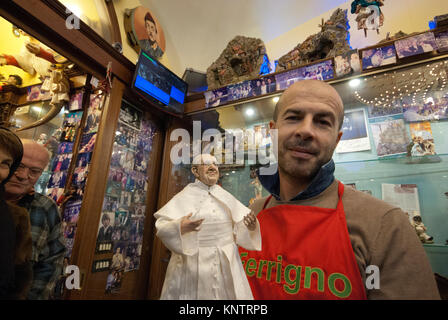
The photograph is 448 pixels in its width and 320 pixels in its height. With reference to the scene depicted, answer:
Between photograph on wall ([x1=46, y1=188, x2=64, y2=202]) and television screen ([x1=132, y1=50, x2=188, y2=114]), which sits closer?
photograph on wall ([x1=46, y1=188, x2=64, y2=202])

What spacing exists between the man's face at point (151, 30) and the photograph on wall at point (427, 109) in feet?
8.05

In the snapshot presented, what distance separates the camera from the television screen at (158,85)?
6.21ft

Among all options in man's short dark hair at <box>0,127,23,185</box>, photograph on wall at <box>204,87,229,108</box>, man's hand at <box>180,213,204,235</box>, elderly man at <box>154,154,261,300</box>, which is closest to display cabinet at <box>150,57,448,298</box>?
photograph on wall at <box>204,87,229,108</box>

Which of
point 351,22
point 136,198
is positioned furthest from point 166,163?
point 351,22

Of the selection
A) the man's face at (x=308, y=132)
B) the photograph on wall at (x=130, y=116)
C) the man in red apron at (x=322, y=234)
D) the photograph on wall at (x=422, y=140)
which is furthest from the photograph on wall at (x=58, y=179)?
the photograph on wall at (x=422, y=140)

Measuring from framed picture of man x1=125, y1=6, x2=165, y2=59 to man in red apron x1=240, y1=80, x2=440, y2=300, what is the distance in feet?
7.05

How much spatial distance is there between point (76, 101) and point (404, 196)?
2482mm

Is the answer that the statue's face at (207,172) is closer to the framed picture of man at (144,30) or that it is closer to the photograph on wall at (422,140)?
the photograph on wall at (422,140)

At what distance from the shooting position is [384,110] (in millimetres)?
1581

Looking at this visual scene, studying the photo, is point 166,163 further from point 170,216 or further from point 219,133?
point 170,216

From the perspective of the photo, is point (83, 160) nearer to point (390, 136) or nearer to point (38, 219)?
point (38, 219)

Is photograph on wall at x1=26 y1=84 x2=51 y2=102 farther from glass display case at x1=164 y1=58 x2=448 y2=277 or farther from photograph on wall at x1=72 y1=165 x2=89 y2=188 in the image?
glass display case at x1=164 y1=58 x2=448 y2=277

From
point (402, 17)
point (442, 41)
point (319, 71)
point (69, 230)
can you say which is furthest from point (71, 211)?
point (402, 17)

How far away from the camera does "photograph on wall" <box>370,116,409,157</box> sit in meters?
1.48
